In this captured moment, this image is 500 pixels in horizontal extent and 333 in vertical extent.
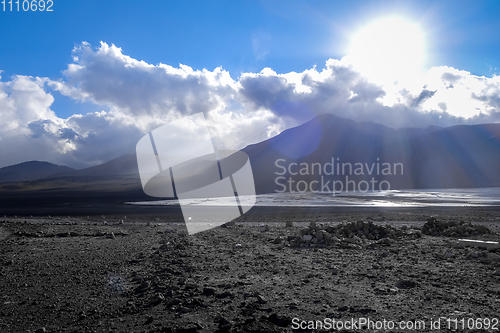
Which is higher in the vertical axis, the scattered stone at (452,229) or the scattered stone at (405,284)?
the scattered stone at (405,284)

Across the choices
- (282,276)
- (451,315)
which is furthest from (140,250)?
(451,315)

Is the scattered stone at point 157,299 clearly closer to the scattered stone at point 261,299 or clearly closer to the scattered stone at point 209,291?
the scattered stone at point 209,291

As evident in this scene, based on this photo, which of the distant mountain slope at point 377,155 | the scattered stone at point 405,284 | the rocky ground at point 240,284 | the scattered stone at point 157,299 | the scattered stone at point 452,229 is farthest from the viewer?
the distant mountain slope at point 377,155

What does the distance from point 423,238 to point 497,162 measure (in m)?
109

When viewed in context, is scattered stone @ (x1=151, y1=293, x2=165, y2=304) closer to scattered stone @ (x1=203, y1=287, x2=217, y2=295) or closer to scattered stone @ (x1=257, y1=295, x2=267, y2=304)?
scattered stone @ (x1=203, y1=287, x2=217, y2=295)

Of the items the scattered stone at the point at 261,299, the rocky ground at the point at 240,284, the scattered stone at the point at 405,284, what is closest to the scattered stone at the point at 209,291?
the rocky ground at the point at 240,284

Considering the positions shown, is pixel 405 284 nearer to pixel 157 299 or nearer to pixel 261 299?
pixel 261 299

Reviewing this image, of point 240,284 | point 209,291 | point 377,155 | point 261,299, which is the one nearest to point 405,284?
point 261,299

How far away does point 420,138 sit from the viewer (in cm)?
12081

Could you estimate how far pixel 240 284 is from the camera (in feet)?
19.8

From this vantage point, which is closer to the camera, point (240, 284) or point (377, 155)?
point (240, 284)

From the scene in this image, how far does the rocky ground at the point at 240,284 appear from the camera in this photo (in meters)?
4.51

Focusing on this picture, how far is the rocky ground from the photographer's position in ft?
14.8

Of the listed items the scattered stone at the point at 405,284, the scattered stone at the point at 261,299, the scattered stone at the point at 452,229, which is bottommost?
the scattered stone at the point at 452,229
